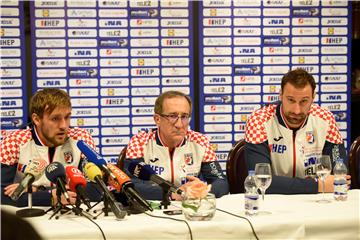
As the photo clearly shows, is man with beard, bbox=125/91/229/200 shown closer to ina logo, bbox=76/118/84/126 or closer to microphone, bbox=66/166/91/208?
microphone, bbox=66/166/91/208

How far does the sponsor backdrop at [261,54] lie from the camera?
16.2 feet

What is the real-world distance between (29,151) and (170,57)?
7.38 feet

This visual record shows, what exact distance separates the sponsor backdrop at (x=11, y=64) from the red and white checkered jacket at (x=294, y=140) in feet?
8.04

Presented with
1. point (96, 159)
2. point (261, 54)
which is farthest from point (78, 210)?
point (261, 54)

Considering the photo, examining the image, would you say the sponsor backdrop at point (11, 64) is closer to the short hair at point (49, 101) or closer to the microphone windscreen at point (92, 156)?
the short hair at point (49, 101)

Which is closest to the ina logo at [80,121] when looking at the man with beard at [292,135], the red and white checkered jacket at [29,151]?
the red and white checkered jacket at [29,151]

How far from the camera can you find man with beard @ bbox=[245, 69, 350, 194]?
3117 millimetres

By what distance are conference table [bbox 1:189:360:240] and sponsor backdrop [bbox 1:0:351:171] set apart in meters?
2.61

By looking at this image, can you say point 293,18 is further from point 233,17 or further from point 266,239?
point 266,239

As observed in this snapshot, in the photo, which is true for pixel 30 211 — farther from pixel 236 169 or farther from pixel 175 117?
pixel 236 169

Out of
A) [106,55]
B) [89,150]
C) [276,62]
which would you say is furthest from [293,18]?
[89,150]

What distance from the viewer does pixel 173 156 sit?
305cm

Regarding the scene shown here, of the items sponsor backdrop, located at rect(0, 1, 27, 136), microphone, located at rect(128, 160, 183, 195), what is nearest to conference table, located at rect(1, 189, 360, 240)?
microphone, located at rect(128, 160, 183, 195)

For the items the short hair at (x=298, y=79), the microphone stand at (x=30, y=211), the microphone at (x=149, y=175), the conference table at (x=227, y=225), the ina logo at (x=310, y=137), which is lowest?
the conference table at (x=227, y=225)
